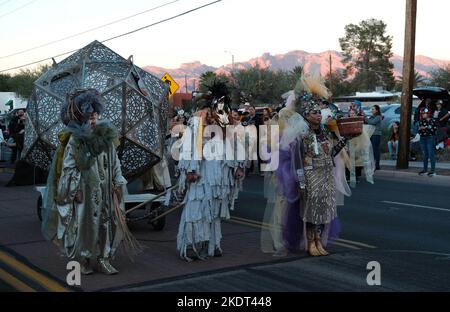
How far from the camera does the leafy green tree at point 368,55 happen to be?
333ft

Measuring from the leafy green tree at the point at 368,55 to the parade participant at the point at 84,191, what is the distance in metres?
96.7

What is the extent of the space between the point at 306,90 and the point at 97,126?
2.54m

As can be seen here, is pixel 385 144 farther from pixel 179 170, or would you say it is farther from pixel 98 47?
pixel 179 170

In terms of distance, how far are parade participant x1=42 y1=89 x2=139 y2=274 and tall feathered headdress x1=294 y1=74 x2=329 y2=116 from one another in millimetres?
2281

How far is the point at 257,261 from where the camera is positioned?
702 cm

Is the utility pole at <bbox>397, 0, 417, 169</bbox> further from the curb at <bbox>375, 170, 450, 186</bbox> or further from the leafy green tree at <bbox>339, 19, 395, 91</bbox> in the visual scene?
the leafy green tree at <bbox>339, 19, 395, 91</bbox>

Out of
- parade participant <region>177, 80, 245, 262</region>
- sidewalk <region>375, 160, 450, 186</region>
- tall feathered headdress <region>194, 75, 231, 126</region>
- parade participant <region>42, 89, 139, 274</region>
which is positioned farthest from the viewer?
sidewalk <region>375, 160, 450, 186</region>

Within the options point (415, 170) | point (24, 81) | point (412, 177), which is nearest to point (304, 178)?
point (412, 177)

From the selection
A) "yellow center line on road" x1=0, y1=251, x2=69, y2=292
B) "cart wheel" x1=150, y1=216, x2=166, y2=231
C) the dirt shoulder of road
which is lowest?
"yellow center line on road" x1=0, y1=251, x2=69, y2=292

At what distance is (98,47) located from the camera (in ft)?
32.3

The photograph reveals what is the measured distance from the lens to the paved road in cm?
604

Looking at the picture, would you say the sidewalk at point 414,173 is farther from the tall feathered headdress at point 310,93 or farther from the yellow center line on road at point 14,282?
the yellow center line on road at point 14,282

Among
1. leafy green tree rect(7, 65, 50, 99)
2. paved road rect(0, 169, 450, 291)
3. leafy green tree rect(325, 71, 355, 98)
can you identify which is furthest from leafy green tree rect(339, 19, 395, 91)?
paved road rect(0, 169, 450, 291)

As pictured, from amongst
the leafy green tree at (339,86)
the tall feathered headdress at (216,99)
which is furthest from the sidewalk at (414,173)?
the leafy green tree at (339,86)
